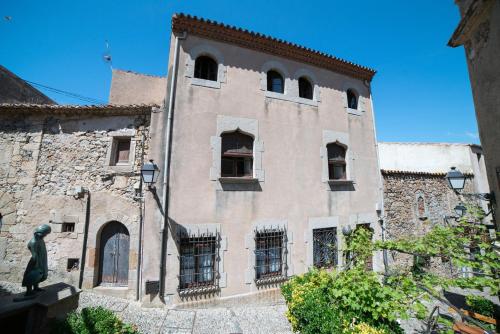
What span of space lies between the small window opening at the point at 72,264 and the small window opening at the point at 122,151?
2.81 meters

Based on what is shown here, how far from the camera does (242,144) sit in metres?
7.54

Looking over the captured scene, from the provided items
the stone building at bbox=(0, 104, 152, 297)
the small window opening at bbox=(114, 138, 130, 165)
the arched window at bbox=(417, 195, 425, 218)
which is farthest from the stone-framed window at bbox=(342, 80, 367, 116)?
the small window opening at bbox=(114, 138, 130, 165)

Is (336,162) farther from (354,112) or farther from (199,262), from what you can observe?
(199,262)

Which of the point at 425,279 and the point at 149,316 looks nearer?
the point at 425,279

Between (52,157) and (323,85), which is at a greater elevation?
(323,85)

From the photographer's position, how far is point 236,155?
7.37 meters

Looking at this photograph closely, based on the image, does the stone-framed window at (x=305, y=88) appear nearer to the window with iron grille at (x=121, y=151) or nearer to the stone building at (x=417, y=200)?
the stone building at (x=417, y=200)

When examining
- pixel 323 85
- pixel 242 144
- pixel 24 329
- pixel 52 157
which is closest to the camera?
pixel 24 329

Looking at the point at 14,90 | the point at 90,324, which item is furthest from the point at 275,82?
the point at 14,90

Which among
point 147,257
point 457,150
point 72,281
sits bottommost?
point 72,281

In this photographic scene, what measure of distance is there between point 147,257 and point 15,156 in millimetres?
5022

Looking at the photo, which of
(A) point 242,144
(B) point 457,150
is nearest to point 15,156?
(A) point 242,144

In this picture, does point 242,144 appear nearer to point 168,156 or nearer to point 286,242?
point 168,156

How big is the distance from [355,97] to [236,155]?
19.7ft
